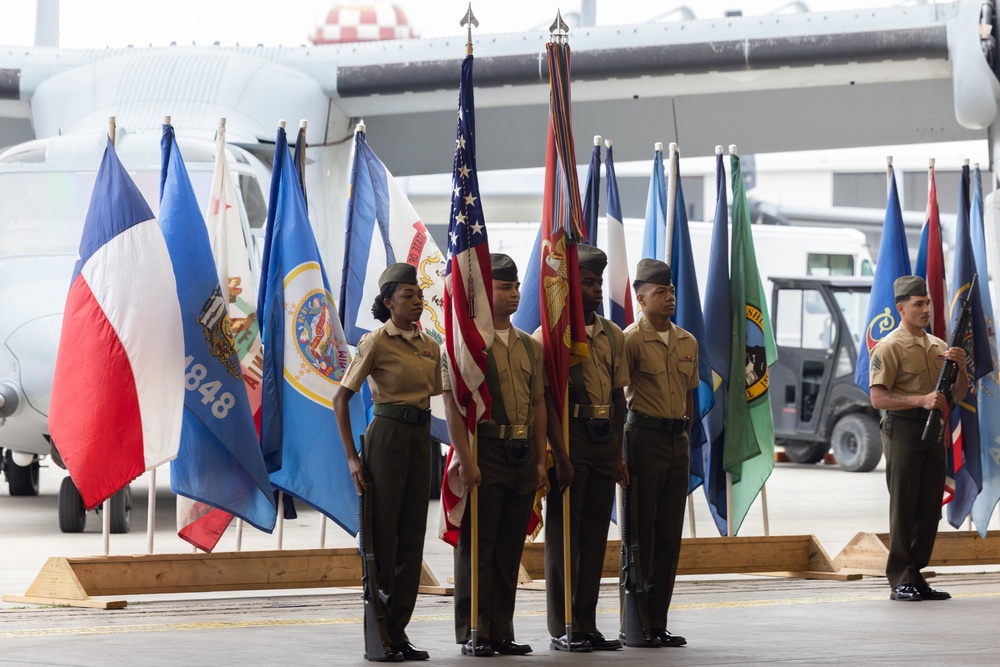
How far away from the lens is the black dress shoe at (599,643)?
20.4ft

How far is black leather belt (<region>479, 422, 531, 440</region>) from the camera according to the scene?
6.05 metres

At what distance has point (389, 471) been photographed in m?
5.98

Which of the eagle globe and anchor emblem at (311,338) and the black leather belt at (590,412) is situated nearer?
the black leather belt at (590,412)

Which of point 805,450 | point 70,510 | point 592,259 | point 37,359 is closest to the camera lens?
point 592,259

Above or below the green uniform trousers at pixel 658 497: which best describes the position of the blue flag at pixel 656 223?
above

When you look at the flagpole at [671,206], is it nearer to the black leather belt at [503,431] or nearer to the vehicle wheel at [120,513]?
the black leather belt at [503,431]

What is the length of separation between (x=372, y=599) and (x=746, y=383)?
12.5 ft

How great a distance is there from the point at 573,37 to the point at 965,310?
23.1 feet

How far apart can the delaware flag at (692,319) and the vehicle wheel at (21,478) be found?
A: 24.8 ft

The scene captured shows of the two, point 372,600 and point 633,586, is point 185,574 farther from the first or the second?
point 633,586

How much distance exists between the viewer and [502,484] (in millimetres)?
6059

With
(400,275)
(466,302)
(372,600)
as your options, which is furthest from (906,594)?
(400,275)

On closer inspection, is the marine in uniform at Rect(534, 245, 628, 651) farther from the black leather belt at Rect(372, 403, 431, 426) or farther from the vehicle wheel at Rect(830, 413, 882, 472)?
the vehicle wheel at Rect(830, 413, 882, 472)

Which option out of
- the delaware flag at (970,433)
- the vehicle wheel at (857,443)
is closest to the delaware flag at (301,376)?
the delaware flag at (970,433)
